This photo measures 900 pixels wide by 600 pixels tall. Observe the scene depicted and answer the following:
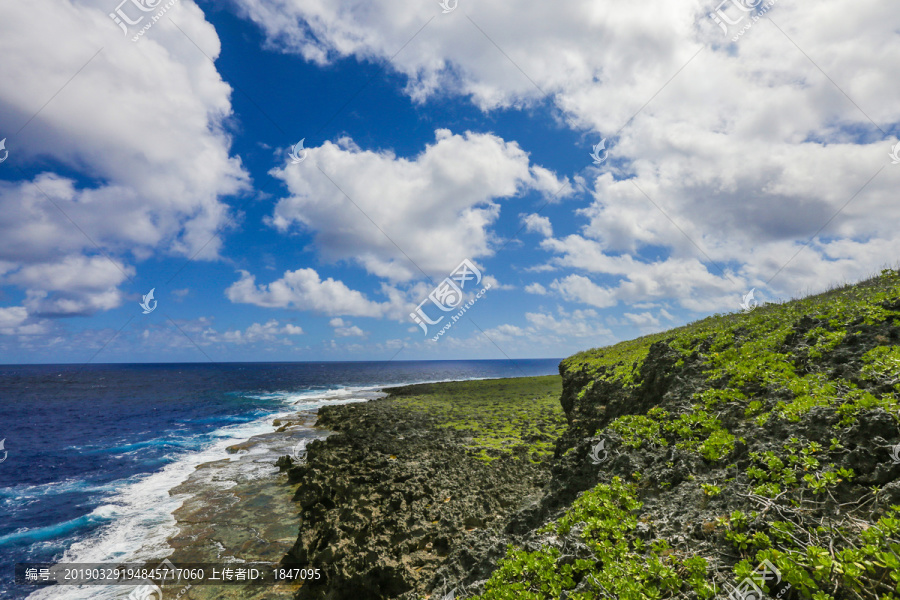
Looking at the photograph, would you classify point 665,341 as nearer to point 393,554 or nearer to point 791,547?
point 791,547

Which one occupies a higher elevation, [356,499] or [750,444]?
[750,444]

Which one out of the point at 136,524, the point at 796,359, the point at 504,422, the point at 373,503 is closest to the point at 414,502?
the point at 373,503

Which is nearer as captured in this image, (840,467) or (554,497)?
(840,467)

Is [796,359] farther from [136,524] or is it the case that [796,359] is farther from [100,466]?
[100,466]

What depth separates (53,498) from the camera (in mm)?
23672

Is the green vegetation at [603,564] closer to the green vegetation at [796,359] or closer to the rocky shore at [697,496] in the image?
the rocky shore at [697,496]

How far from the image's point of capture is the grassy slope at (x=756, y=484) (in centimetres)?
416

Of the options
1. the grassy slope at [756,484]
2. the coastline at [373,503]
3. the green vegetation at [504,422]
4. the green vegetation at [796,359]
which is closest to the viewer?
the grassy slope at [756,484]

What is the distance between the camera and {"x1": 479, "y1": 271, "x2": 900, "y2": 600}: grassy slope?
4160mm

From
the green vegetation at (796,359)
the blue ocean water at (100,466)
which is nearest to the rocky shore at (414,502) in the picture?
the green vegetation at (796,359)

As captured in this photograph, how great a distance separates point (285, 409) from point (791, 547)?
6092cm

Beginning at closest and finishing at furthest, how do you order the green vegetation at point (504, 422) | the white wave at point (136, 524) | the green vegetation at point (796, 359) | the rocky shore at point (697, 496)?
the rocky shore at point (697, 496)
the green vegetation at point (796, 359)
the white wave at point (136, 524)
the green vegetation at point (504, 422)

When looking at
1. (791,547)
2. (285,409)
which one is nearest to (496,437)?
(791,547)

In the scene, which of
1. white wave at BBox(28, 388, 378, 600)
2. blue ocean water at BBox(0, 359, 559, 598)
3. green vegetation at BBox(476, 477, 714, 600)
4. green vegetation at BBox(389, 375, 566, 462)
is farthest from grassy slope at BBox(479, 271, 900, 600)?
blue ocean water at BBox(0, 359, 559, 598)
